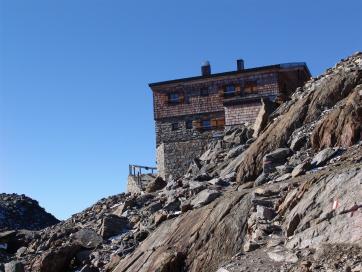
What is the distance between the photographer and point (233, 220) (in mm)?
14867

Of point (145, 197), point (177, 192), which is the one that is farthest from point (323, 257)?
point (145, 197)

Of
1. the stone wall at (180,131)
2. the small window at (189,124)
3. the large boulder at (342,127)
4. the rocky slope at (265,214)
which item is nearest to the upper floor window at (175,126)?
the stone wall at (180,131)

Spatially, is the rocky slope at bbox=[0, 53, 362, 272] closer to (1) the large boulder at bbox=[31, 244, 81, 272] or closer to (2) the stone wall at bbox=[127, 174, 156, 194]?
(1) the large boulder at bbox=[31, 244, 81, 272]

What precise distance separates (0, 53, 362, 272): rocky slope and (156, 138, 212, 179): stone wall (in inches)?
569

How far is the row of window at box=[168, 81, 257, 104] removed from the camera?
147ft

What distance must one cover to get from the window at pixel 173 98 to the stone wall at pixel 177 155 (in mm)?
4282

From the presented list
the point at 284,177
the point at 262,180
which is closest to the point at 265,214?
the point at 284,177

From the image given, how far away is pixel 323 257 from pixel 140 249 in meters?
8.59

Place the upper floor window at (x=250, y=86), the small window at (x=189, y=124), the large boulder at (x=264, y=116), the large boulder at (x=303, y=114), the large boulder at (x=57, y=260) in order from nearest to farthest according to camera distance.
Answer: the large boulder at (x=57, y=260)
the large boulder at (x=303, y=114)
the large boulder at (x=264, y=116)
the upper floor window at (x=250, y=86)
the small window at (x=189, y=124)

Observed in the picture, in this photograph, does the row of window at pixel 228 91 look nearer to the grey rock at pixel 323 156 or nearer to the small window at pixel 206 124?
the small window at pixel 206 124

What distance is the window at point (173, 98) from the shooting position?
4698 cm

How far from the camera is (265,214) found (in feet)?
46.2

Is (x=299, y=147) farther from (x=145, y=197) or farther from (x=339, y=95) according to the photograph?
(x=145, y=197)

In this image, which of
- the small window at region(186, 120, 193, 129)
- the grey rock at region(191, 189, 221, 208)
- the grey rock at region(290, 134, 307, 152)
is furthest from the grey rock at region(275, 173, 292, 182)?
the small window at region(186, 120, 193, 129)
